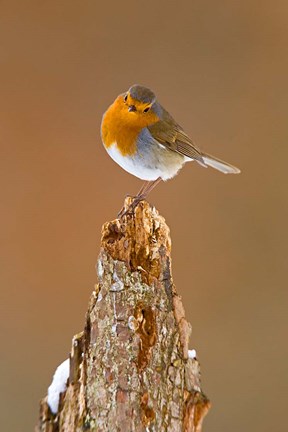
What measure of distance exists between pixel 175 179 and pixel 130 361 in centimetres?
152

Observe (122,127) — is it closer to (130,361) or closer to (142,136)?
(142,136)

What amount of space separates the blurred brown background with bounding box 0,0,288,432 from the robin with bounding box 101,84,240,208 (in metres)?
0.80

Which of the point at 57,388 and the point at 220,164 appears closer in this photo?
the point at 57,388

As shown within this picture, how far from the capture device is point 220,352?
107 inches

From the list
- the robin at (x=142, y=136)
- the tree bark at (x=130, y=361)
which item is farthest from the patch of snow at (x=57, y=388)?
the robin at (x=142, y=136)

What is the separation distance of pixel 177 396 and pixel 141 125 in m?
0.79

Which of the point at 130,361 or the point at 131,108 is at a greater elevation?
the point at 131,108

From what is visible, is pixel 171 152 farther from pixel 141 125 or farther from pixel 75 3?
pixel 75 3

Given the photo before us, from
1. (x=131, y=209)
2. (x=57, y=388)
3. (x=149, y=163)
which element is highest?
(x=149, y=163)

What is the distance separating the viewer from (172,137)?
74.3 inches

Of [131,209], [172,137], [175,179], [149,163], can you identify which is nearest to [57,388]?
[131,209]

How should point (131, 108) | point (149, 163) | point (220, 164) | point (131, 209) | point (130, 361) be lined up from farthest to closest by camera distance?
1. point (220, 164)
2. point (149, 163)
3. point (131, 108)
4. point (131, 209)
5. point (130, 361)

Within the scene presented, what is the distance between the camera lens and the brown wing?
1.82 m

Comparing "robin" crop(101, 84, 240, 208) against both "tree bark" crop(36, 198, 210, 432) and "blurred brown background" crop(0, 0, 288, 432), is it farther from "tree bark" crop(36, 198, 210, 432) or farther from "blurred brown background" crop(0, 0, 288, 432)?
"blurred brown background" crop(0, 0, 288, 432)
